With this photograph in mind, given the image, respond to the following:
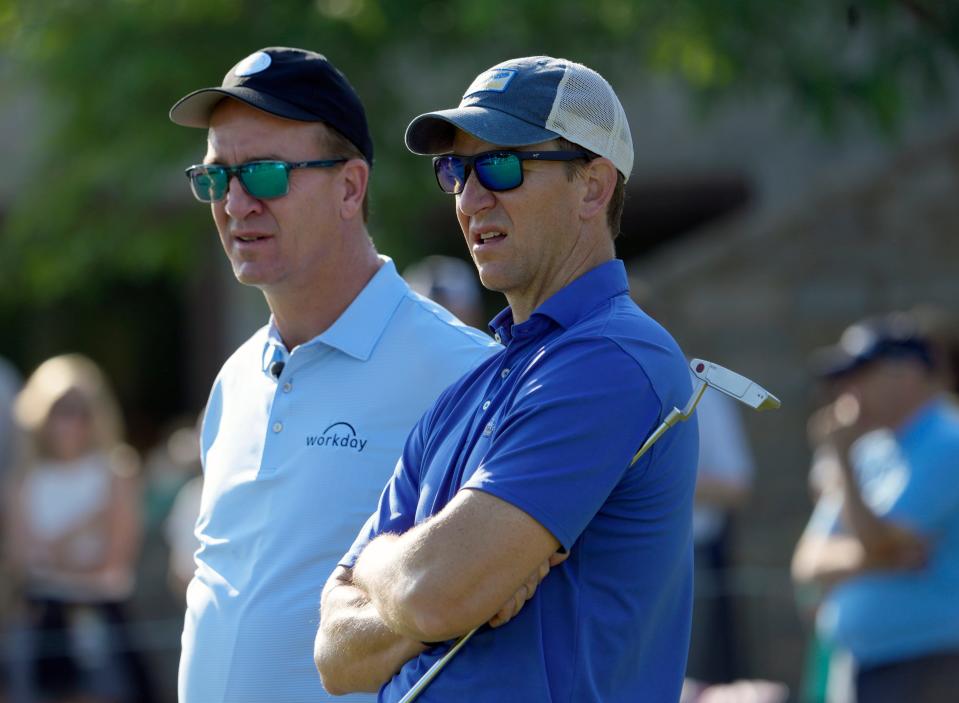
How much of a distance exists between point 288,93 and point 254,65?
0.37 ft

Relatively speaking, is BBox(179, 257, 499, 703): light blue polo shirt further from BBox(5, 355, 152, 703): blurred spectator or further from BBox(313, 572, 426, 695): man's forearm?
BBox(5, 355, 152, 703): blurred spectator

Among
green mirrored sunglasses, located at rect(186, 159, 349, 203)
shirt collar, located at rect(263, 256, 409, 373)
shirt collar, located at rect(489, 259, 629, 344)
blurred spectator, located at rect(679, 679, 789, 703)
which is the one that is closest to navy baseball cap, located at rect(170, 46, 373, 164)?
green mirrored sunglasses, located at rect(186, 159, 349, 203)

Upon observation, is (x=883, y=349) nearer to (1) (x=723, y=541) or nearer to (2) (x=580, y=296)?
(1) (x=723, y=541)

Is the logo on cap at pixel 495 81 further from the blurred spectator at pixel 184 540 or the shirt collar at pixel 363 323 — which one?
the blurred spectator at pixel 184 540

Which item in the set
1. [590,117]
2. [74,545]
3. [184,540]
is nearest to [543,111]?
[590,117]

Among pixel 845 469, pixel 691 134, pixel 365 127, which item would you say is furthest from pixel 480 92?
pixel 691 134

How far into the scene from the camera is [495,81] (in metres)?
2.94

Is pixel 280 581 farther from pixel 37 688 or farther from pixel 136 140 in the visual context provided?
pixel 136 140

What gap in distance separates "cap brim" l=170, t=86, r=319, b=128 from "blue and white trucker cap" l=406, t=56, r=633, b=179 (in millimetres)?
618

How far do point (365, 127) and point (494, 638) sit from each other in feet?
5.12

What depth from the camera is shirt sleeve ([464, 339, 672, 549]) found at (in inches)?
101

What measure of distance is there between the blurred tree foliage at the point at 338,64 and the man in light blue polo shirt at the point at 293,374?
3452mm

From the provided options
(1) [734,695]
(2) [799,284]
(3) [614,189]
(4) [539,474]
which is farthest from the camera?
(2) [799,284]

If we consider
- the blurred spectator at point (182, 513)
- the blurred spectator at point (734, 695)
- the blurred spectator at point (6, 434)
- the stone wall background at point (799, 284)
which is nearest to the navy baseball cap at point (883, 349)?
the blurred spectator at point (734, 695)
